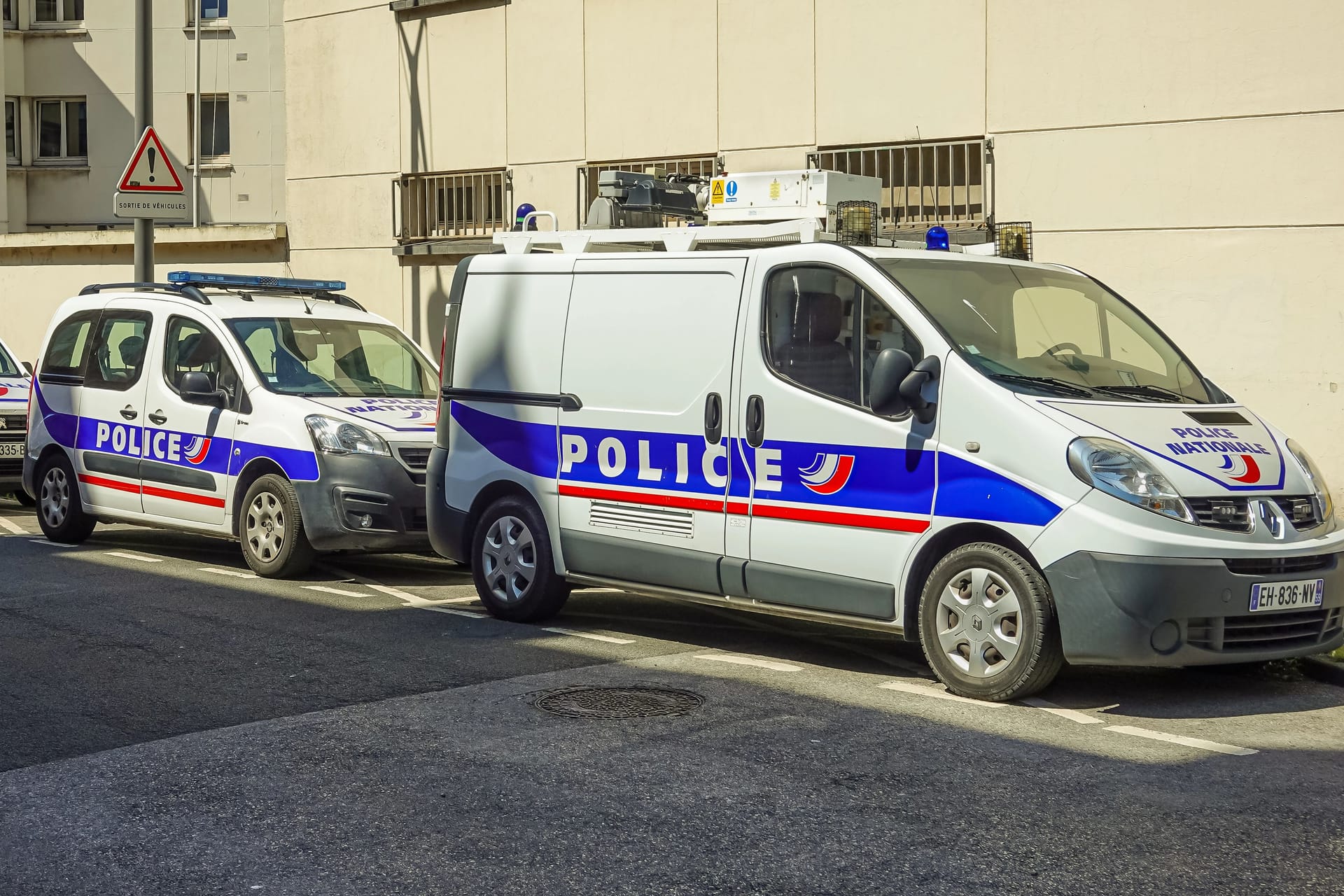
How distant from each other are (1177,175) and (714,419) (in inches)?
232

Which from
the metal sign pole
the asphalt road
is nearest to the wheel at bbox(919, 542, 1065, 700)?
the asphalt road

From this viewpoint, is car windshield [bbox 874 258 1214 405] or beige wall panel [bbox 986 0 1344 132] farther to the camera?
beige wall panel [bbox 986 0 1344 132]

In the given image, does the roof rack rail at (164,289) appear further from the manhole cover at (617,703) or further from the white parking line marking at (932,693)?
the white parking line marking at (932,693)

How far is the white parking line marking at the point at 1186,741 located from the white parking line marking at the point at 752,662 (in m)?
1.66

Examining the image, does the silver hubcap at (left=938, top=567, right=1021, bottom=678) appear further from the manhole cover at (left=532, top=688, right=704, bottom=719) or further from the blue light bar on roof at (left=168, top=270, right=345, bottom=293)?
the blue light bar on roof at (left=168, top=270, right=345, bottom=293)

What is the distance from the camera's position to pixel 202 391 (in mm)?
10914

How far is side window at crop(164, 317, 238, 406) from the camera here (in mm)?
10992

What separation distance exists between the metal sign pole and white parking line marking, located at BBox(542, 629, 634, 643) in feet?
26.8

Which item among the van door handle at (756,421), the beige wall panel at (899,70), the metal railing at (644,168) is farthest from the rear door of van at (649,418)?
the metal railing at (644,168)

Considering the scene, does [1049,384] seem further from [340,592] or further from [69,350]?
[69,350]

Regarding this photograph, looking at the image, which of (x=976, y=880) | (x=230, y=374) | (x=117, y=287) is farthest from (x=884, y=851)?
(x=117, y=287)

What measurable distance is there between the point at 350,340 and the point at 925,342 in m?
5.53

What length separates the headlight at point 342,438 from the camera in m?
10.3

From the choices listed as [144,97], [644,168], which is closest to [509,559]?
[644,168]
